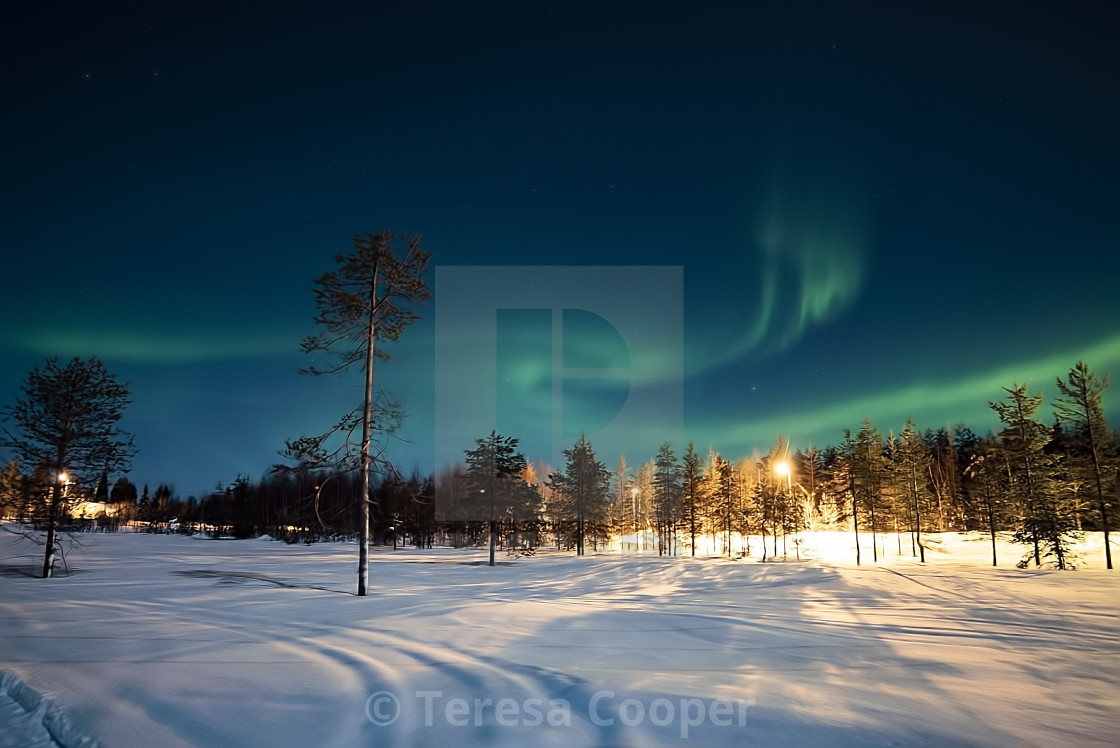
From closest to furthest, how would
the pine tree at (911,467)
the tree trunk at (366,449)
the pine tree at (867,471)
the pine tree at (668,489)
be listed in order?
1. the tree trunk at (366,449)
2. the pine tree at (867,471)
3. the pine tree at (911,467)
4. the pine tree at (668,489)

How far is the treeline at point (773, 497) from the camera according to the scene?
114 feet

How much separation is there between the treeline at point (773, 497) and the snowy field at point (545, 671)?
6.38 meters

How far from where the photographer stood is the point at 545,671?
8492mm

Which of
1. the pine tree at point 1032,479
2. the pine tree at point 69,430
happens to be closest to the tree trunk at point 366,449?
the pine tree at point 69,430

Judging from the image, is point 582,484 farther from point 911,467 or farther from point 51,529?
point 51,529

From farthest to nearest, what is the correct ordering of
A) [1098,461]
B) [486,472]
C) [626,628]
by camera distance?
[486,472], [1098,461], [626,628]

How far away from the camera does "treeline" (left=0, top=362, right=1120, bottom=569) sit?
34.7 m

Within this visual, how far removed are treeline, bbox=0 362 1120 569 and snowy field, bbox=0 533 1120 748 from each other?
6.38 metres

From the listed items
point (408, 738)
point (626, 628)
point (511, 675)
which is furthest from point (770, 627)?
point (408, 738)

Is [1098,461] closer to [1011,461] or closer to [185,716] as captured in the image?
[1011,461]

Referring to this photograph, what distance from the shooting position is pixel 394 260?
21.3 meters

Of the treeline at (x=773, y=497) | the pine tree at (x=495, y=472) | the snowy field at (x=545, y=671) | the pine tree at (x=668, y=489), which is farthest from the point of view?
the pine tree at (x=668, y=489)

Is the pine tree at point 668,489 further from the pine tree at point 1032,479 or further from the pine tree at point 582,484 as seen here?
the pine tree at point 1032,479

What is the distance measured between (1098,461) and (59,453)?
63253 millimetres
